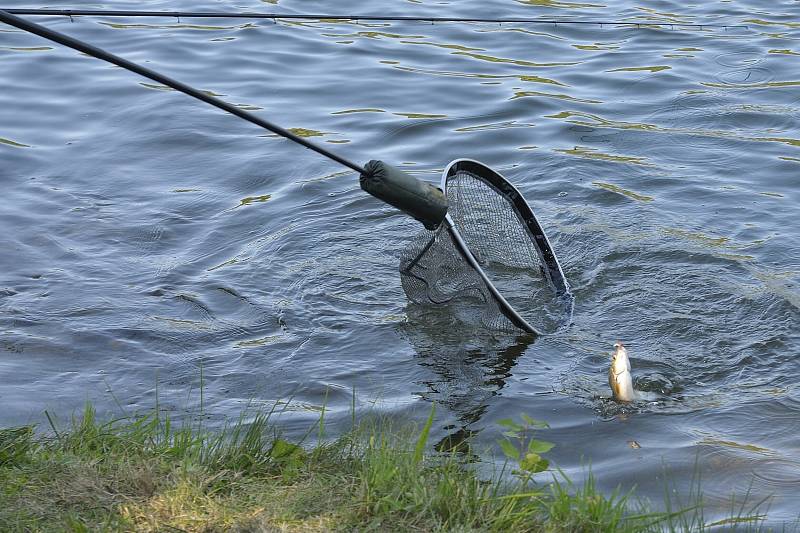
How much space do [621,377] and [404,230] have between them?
8.97ft

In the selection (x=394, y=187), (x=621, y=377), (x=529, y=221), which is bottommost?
(x=621, y=377)

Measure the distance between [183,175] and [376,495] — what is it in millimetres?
5659

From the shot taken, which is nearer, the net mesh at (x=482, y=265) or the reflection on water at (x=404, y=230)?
the reflection on water at (x=404, y=230)

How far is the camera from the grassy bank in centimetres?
334

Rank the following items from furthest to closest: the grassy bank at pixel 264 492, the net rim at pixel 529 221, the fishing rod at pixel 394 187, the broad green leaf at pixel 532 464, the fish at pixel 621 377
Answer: the net rim at pixel 529 221 → the fish at pixel 621 377 → the fishing rod at pixel 394 187 → the broad green leaf at pixel 532 464 → the grassy bank at pixel 264 492

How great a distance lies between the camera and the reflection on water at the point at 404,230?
5195mm

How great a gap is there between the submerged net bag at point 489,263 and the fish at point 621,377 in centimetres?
64

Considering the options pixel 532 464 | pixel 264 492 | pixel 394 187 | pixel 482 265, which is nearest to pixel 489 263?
pixel 482 265

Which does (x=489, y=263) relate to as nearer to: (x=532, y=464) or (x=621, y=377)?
(x=621, y=377)

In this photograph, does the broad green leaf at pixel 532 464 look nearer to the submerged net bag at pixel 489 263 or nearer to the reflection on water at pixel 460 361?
the reflection on water at pixel 460 361

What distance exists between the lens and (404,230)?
7.47 meters

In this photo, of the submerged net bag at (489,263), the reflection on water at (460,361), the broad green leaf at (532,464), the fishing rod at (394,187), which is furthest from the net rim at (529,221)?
the broad green leaf at (532,464)

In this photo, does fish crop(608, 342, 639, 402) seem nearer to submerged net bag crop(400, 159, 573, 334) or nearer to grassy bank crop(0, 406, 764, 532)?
submerged net bag crop(400, 159, 573, 334)

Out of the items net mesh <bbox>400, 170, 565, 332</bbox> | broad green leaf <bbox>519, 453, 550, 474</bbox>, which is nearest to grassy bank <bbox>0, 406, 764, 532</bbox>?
broad green leaf <bbox>519, 453, 550, 474</bbox>
